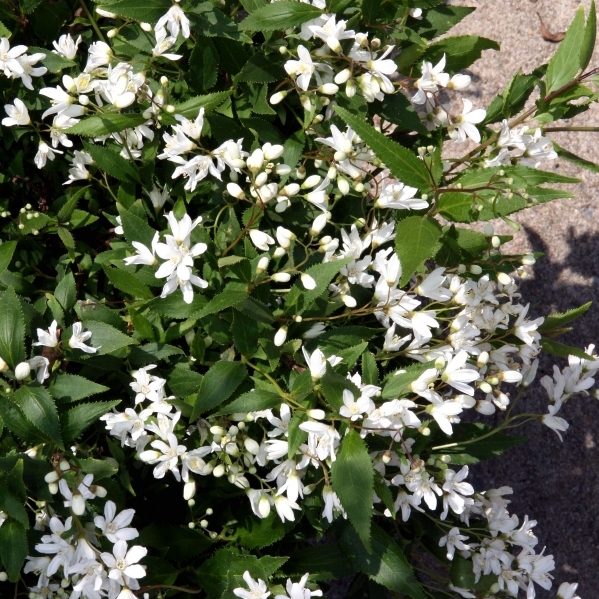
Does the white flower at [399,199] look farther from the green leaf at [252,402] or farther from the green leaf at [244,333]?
the green leaf at [252,402]

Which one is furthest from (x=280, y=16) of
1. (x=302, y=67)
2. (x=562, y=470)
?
(x=562, y=470)

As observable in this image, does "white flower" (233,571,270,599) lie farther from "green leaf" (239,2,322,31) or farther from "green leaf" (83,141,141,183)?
"green leaf" (239,2,322,31)

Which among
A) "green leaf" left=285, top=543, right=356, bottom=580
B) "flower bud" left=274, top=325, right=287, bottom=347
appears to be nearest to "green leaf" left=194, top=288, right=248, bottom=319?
"flower bud" left=274, top=325, right=287, bottom=347

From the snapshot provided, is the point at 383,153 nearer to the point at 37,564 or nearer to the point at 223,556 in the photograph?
the point at 223,556

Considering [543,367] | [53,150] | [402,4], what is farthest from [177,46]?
[543,367]

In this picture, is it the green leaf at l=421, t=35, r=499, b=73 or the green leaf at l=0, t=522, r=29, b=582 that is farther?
the green leaf at l=421, t=35, r=499, b=73

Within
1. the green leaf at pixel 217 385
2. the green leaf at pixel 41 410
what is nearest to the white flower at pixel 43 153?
the green leaf at pixel 41 410

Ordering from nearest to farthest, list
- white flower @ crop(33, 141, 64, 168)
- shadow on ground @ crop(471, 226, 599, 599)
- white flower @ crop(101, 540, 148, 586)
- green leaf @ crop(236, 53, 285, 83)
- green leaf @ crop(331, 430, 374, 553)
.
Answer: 1. green leaf @ crop(331, 430, 374, 553)
2. white flower @ crop(101, 540, 148, 586)
3. green leaf @ crop(236, 53, 285, 83)
4. white flower @ crop(33, 141, 64, 168)
5. shadow on ground @ crop(471, 226, 599, 599)
